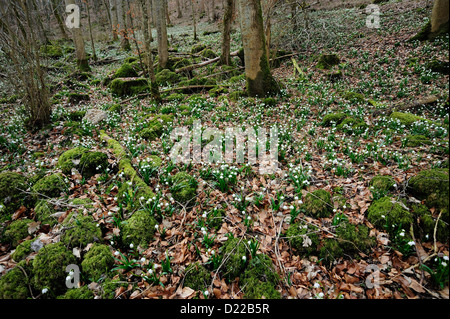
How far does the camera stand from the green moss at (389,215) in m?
2.87

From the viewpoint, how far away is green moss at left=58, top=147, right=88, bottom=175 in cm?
446

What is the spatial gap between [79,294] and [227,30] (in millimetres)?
12363

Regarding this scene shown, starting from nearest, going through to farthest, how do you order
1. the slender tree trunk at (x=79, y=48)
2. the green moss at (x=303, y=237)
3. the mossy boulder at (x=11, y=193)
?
1. the green moss at (x=303, y=237)
2. the mossy boulder at (x=11, y=193)
3. the slender tree trunk at (x=79, y=48)

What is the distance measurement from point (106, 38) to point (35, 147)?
26.4m

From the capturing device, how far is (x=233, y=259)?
283cm

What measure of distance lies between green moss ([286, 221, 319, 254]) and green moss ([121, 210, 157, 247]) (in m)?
2.10

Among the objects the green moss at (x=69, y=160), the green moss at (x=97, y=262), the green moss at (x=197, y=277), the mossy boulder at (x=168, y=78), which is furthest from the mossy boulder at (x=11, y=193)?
the mossy boulder at (x=168, y=78)

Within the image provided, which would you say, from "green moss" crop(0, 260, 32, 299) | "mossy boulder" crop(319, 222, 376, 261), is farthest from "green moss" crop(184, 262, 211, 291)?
"green moss" crop(0, 260, 32, 299)

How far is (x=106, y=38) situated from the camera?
84.9ft

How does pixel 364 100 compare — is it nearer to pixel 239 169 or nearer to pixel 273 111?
pixel 273 111

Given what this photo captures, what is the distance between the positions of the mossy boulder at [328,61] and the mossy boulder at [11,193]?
12.6 metres

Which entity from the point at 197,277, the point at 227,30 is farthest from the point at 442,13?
the point at 227,30

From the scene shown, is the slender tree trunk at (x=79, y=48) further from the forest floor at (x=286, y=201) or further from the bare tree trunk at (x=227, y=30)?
the bare tree trunk at (x=227, y=30)
